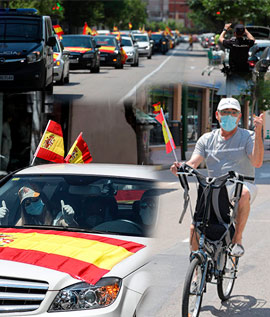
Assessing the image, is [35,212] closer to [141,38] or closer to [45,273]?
[45,273]

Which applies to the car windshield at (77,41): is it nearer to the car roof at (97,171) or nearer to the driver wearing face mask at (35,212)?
the car roof at (97,171)

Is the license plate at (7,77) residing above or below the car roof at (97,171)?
below

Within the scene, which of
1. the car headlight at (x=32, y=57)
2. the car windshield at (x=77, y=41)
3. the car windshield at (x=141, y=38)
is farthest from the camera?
the car windshield at (x=141, y=38)

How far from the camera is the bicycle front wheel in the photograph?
5.52m

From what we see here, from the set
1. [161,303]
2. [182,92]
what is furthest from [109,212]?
[182,92]

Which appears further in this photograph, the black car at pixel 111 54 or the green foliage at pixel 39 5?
the green foliage at pixel 39 5

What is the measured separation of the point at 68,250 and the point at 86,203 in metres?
0.82

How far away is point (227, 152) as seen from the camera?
643cm

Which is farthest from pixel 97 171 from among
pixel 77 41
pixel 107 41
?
pixel 107 41

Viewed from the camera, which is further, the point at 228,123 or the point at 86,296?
the point at 228,123

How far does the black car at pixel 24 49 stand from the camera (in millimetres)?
13594

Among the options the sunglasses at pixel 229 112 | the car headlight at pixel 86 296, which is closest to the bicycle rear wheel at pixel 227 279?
the sunglasses at pixel 229 112

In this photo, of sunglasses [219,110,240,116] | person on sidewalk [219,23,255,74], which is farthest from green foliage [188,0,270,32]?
sunglasses [219,110,240,116]

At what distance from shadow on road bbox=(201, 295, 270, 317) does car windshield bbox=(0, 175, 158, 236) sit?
1249 millimetres
